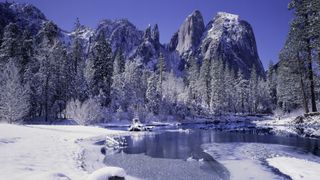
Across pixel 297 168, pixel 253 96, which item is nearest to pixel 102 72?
pixel 253 96

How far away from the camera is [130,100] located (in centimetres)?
7094

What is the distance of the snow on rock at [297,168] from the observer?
42.4ft

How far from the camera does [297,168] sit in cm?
1435

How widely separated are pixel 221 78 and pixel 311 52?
53.7 metres

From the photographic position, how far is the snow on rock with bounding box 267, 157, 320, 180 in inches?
509

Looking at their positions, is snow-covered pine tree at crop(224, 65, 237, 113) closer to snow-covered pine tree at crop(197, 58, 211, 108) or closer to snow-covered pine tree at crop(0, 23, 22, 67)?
snow-covered pine tree at crop(197, 58, 211, 108)

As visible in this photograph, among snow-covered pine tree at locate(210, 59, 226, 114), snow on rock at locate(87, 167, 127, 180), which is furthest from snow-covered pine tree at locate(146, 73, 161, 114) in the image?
snow on rock at locate(87, 167, 127, 180)

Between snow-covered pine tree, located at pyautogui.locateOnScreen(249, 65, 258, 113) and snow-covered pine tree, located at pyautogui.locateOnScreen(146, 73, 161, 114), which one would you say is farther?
snow-covered pine tree, located at pyautogui.locateOnScreen(249, 65, 258, 113)

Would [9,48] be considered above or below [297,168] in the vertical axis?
above

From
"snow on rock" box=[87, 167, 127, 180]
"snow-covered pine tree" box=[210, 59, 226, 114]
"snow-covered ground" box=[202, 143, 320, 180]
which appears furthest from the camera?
"snow-covered pine tree" box=[210, 59, 226, 114]

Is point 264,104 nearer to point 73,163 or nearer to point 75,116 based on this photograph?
point 75,116

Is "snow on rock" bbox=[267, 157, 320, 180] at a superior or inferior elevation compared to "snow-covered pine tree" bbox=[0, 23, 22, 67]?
inferior

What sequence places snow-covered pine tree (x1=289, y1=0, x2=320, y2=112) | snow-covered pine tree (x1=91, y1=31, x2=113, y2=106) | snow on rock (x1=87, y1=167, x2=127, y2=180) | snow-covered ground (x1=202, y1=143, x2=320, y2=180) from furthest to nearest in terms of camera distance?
snow-covered pine tree (x1=91, y1=31, x2=113, y2=106) < snow-covered pine tree (x1=289, y1=0, x2=320, y2=112) < snow-covered ground (x1=202, y1=143, x2=320, y2=180) < snow on rock (x1=87, y1=167, x2=127, y2=180)

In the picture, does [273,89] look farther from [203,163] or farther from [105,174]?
[105,174]
